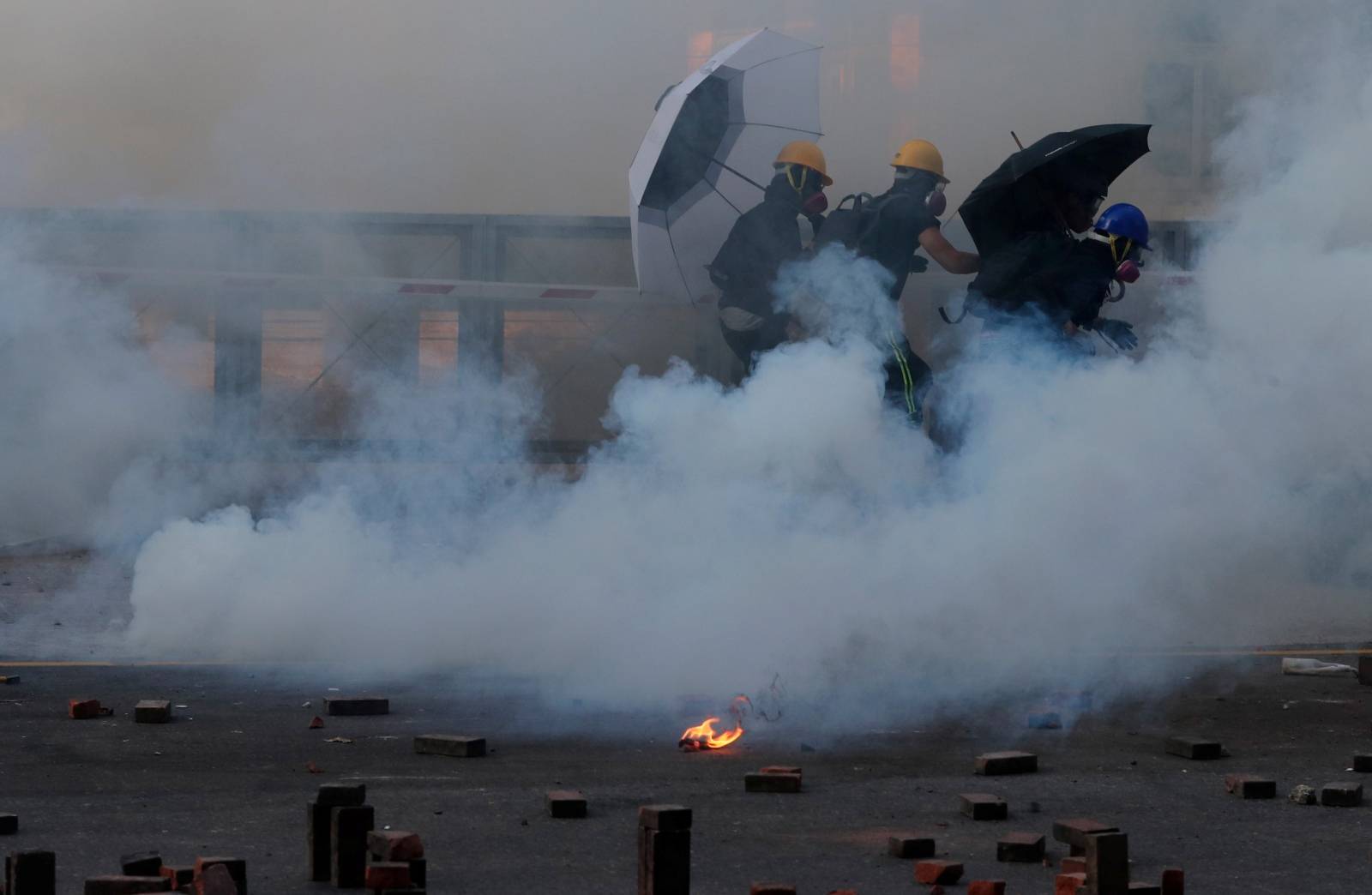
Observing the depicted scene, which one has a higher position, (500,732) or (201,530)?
(201,530)

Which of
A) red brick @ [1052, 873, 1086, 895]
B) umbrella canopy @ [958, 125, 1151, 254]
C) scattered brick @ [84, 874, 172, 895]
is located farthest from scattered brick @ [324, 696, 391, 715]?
umbrella canopy @ [958, 125, 1151, 254]

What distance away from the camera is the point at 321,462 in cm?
995

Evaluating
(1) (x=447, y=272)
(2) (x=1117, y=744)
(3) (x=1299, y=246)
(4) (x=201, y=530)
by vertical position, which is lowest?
(2) (x=1117, y=744)

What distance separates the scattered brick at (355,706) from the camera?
600cm

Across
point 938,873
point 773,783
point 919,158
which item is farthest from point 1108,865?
point 919,158

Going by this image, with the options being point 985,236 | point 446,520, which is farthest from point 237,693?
point 985,236

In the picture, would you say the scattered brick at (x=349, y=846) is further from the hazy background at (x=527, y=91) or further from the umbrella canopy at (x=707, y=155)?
the hazy background at (x=527, y=91)

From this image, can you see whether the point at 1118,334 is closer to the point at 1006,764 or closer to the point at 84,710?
the point at 1006,764

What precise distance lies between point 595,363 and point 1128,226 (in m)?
4.25

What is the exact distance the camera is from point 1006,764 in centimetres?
513

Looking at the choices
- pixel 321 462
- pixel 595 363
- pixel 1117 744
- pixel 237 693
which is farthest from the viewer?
pixel 595 363

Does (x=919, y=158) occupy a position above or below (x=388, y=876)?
above

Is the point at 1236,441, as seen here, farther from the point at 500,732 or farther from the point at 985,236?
the point at 500,732

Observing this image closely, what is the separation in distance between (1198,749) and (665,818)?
256cm
